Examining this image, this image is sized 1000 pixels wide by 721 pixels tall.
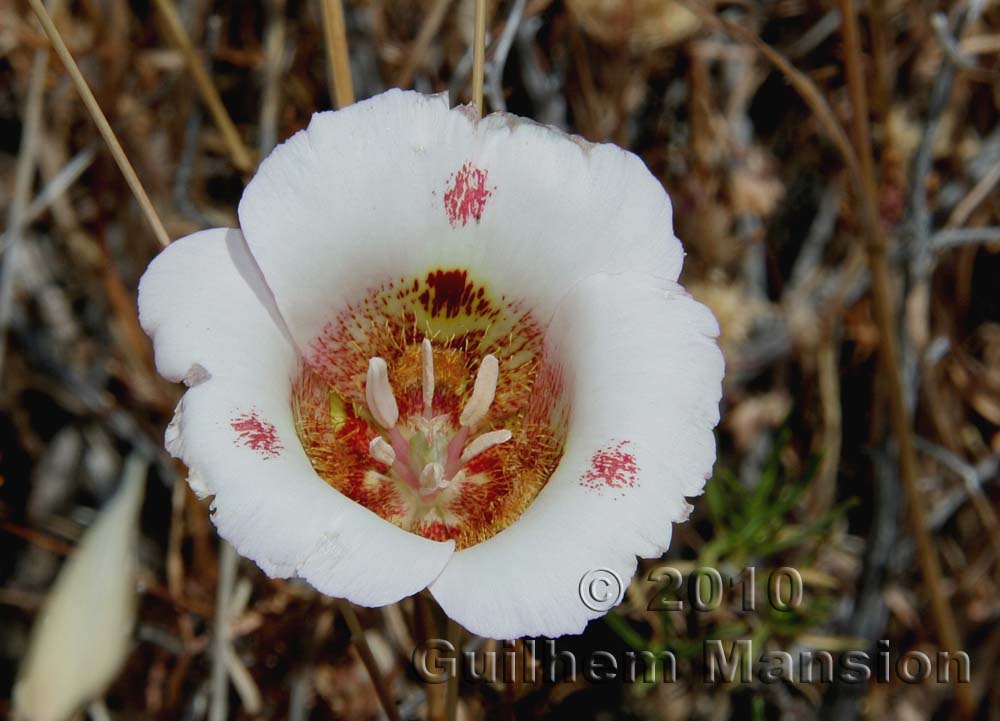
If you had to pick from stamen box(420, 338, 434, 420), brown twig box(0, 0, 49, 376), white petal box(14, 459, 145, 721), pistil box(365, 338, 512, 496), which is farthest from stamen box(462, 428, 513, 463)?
brown twig box(0, 0, 49, 376)

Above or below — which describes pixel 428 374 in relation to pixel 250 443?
below

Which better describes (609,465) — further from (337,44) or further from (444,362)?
(337,44)

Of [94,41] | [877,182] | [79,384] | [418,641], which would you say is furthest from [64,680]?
[877,182]

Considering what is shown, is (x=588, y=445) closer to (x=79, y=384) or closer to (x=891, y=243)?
(x=891, y=243)

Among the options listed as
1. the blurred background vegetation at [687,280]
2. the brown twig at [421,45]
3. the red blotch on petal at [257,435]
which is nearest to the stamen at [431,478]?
the red blotch on petal at [257,435]

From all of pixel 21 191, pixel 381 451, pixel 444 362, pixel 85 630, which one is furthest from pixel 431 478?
pixel 21 191

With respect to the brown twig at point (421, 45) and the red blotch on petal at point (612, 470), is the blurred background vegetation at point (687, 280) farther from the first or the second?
the red blotch on petal at point (612, 470)

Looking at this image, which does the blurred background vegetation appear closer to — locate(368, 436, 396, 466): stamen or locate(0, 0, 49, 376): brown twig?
locate(0, 0, 49, 376): brown twig

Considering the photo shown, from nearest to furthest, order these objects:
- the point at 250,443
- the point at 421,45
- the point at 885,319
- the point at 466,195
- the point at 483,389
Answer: the point at 250,443 < the point at 466,195 < the point at 483,389 < the point at 885,319 < the point at 421,45
